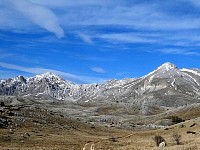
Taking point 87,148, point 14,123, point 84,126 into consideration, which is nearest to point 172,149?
point 87,148

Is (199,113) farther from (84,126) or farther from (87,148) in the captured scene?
(87,148)

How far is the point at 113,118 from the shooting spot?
6565 inches

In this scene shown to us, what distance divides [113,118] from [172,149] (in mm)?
120124

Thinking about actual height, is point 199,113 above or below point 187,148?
above

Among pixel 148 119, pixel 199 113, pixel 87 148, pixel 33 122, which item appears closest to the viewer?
pixel 87 148

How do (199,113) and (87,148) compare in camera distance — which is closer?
(87,148)

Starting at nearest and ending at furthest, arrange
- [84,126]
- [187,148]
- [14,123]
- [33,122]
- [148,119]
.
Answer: [187,148], [14,123], [33,122], [84,126], [148,119]

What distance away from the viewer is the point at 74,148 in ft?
204

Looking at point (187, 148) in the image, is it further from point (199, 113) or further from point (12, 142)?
point (199, 113)

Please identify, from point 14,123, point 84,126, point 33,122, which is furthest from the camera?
point 84,126

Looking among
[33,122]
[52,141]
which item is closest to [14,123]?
[33,122]

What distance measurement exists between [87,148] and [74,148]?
2.12 m

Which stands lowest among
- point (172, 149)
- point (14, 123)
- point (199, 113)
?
point (172, 149)

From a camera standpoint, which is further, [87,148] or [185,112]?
[185,112]
